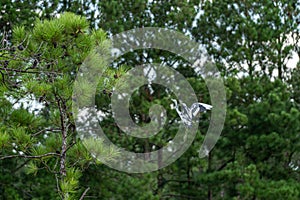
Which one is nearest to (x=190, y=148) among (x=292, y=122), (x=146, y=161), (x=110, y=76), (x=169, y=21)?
(x=146, y=161)

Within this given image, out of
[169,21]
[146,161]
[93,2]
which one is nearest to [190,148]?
[146,161]

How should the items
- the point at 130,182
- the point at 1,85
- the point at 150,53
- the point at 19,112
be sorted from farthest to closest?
the point at 150,53 < the point at 130,182 < the point at 19,112 < the point at 1,85

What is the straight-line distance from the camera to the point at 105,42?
2.59 m

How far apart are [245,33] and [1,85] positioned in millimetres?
4366

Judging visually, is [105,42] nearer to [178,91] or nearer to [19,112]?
[19,112]

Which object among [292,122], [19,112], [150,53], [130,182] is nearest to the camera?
[19,112]

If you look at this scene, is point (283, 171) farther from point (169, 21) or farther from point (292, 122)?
point (169, 21)

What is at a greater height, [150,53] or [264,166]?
[150,53]

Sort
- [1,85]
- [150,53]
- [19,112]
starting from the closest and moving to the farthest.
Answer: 1. [1,85]
2. [19,112]
3. [150,53]

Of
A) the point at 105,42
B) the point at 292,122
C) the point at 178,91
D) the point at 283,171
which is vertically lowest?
the point at 105,42

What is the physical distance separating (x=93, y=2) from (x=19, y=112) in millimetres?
3630

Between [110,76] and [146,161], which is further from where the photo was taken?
[146,161]

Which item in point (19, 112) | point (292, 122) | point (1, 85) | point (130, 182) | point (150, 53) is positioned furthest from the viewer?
point (150, 53)

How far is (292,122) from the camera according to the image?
5539 mm
